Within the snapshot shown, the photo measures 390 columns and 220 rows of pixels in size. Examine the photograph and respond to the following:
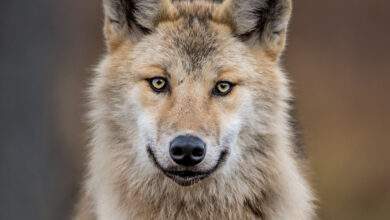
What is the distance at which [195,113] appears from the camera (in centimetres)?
562

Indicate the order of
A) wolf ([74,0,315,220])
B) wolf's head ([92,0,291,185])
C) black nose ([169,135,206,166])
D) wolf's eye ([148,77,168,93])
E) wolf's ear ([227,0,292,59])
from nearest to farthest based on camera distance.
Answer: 1. black nose ([169,135,206,166])
2. wolf's head ([92,0,291,185])
3. wolf ([74,0,315,220])
4. wolf's eye ([148,77,168,93])
5. wolf's ear ([227,0,292,59])

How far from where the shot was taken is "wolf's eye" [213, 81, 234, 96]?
5812 mm

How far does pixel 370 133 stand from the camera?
9.22m

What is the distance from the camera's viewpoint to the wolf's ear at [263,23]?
6141mm

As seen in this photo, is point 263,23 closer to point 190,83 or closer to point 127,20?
point 190,83

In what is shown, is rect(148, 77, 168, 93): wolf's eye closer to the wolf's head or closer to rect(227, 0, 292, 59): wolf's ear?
the wolf's head

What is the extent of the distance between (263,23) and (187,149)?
1135 mm

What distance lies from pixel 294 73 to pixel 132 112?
317 cm

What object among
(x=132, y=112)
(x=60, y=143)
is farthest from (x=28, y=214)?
(x=132, y=112)

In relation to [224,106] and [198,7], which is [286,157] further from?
[198,7]

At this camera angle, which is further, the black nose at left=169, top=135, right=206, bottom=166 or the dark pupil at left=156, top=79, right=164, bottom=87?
the dark pupil at left=156, top=79, right=164, bottom=87

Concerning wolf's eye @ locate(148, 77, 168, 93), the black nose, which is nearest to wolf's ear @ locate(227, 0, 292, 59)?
wolf's eye @ locate(148, 77, 168, 93)

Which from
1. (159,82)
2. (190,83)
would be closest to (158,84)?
(159,82)

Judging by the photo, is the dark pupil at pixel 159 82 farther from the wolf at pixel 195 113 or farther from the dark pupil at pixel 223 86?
the dark pupil at pixel 223 86
